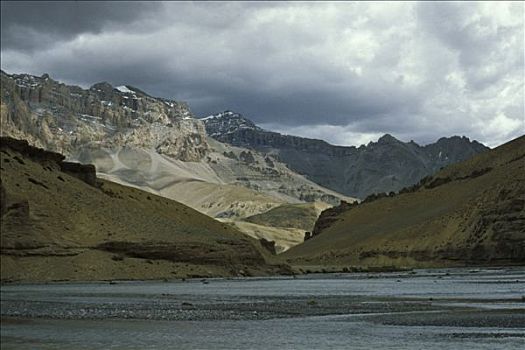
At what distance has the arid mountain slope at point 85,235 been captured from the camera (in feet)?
379

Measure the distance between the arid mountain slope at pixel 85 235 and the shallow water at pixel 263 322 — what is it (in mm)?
36236

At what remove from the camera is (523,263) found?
592ft

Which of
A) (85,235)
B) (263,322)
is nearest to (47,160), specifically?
(85,235)

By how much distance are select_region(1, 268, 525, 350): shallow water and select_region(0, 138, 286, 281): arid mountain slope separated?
1427 inches

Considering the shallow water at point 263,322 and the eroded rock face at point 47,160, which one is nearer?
the shallow water at point 263,322

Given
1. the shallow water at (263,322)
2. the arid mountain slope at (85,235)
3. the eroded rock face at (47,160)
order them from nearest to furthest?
the shallow water at (263,322)
the arid mountain slope at (85,235)
the eroded rock face at (47,160)

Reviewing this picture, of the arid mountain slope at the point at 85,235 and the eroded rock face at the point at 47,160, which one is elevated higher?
the eroded rock face at the point at 47,160

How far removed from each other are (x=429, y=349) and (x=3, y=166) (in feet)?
343

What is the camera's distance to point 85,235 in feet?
419

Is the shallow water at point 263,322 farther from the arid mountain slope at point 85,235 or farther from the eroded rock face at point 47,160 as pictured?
the eroded rock face at point 47,160

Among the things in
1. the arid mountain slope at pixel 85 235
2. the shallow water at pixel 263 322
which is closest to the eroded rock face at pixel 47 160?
the arid mountain slope at pixel 85 235

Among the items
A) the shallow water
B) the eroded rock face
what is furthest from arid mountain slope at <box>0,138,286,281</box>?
the shallow water

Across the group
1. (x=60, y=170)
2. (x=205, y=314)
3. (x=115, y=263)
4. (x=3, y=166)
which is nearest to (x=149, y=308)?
(x=205, y=314)

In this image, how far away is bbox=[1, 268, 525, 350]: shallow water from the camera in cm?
4184
